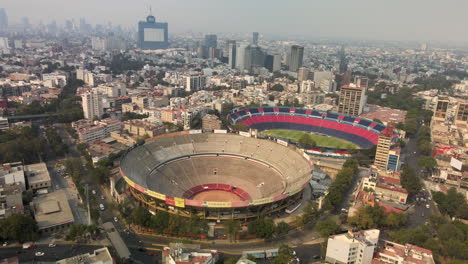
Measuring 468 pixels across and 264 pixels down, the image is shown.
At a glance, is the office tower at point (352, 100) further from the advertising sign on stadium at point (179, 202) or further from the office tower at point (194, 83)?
the advertising sign on stadium at point (179, 202)

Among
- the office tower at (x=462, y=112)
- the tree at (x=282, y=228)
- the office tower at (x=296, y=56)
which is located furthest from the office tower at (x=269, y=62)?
the tree at (x=282, y=228)

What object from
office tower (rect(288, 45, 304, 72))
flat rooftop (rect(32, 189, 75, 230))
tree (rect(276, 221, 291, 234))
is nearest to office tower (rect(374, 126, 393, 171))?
tree (rect(276, 221, 291, 234))

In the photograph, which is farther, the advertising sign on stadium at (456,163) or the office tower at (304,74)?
the office tower at (304,74)

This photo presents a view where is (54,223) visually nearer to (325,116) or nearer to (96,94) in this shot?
(96,94)

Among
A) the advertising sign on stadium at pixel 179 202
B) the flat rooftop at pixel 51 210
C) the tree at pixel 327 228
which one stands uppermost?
the advertising sign on stadium at pixel 179 202

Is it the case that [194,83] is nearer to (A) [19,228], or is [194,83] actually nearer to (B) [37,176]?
(B) [37,176]
